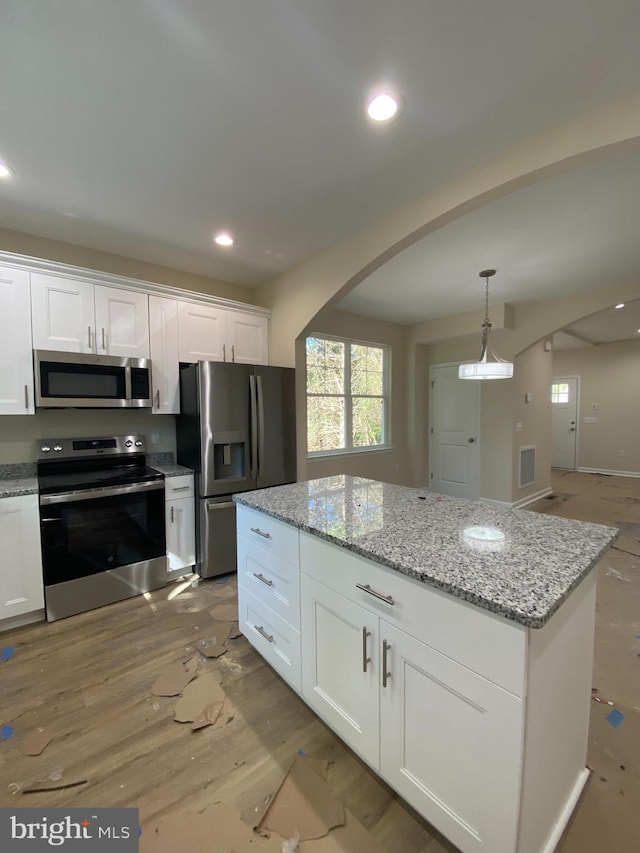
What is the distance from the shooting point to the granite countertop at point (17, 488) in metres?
2.18

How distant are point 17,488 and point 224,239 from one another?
2205mm

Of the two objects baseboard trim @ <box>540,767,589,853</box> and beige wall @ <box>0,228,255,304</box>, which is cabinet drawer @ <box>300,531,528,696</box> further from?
beige wall @ <box>0,228,255,304</box>

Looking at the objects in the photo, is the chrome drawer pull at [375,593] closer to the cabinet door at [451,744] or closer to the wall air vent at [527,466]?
the cabinet door at [451,744]

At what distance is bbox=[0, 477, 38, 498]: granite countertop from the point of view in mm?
2180

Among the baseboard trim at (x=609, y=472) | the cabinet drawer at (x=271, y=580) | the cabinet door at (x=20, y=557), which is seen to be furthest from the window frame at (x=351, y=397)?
the baseboard trim at (x=609, y=472)

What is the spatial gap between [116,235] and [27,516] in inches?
80.6

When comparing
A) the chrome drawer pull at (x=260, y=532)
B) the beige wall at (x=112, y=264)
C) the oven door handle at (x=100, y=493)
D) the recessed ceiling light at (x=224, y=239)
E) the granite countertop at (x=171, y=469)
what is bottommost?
the chrome drawer pull at (x=260, y=532)

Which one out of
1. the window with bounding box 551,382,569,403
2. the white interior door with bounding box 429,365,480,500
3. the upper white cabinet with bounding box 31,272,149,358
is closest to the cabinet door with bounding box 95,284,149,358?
the upper white cabinet with bounding box 31,272,149,358

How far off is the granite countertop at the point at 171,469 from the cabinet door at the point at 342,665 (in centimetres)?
169

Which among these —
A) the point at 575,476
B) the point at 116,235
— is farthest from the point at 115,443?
the point at 575,476

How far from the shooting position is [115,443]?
2.96m

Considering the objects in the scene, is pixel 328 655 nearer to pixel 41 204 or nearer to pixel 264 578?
pixel 264 578

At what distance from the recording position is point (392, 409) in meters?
5.36

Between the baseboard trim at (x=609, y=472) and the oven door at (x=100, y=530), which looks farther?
the baseboard trim at (x=609, y=472)
